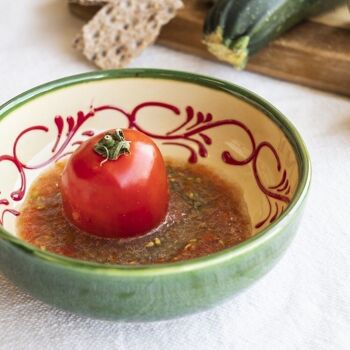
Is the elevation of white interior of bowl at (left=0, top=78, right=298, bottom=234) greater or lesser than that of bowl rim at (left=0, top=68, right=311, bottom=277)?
lesser

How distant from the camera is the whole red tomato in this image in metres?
0.68

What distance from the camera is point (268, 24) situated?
113 centimetres

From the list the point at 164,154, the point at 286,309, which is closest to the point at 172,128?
the point at 164,154

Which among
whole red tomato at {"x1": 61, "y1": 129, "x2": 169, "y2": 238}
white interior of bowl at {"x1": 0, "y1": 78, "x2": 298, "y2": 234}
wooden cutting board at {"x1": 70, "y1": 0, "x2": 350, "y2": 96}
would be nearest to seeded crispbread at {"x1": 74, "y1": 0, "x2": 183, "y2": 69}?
wooden cutting board at {"x1": 70, "y1": 0, "x2": 350, "y2": 96}

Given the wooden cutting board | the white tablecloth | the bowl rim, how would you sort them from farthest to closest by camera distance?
the wooden cutting board, the white tablecloth, the bowl rim

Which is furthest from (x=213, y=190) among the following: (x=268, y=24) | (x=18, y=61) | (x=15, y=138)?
(x=18, y=61)

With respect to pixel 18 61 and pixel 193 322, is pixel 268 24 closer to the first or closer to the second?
pixel 18 61

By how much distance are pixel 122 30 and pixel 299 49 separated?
0.34m

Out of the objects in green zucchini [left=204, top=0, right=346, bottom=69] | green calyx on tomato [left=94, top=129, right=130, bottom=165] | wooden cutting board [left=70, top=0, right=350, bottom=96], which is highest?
green calyx on tomato [left=94, top=129, right=130, bottom=165]

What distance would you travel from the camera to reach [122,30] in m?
1.20

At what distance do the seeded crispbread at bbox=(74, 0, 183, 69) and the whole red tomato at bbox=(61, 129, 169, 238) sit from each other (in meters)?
0.49

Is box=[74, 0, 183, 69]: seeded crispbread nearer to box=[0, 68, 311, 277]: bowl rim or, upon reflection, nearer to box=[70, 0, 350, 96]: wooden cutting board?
box=[70, 0, 350, 96]: wooden cutting board

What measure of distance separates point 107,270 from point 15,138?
0.34m

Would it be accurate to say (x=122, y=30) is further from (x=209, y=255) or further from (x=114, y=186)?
(x=209, y=255)
